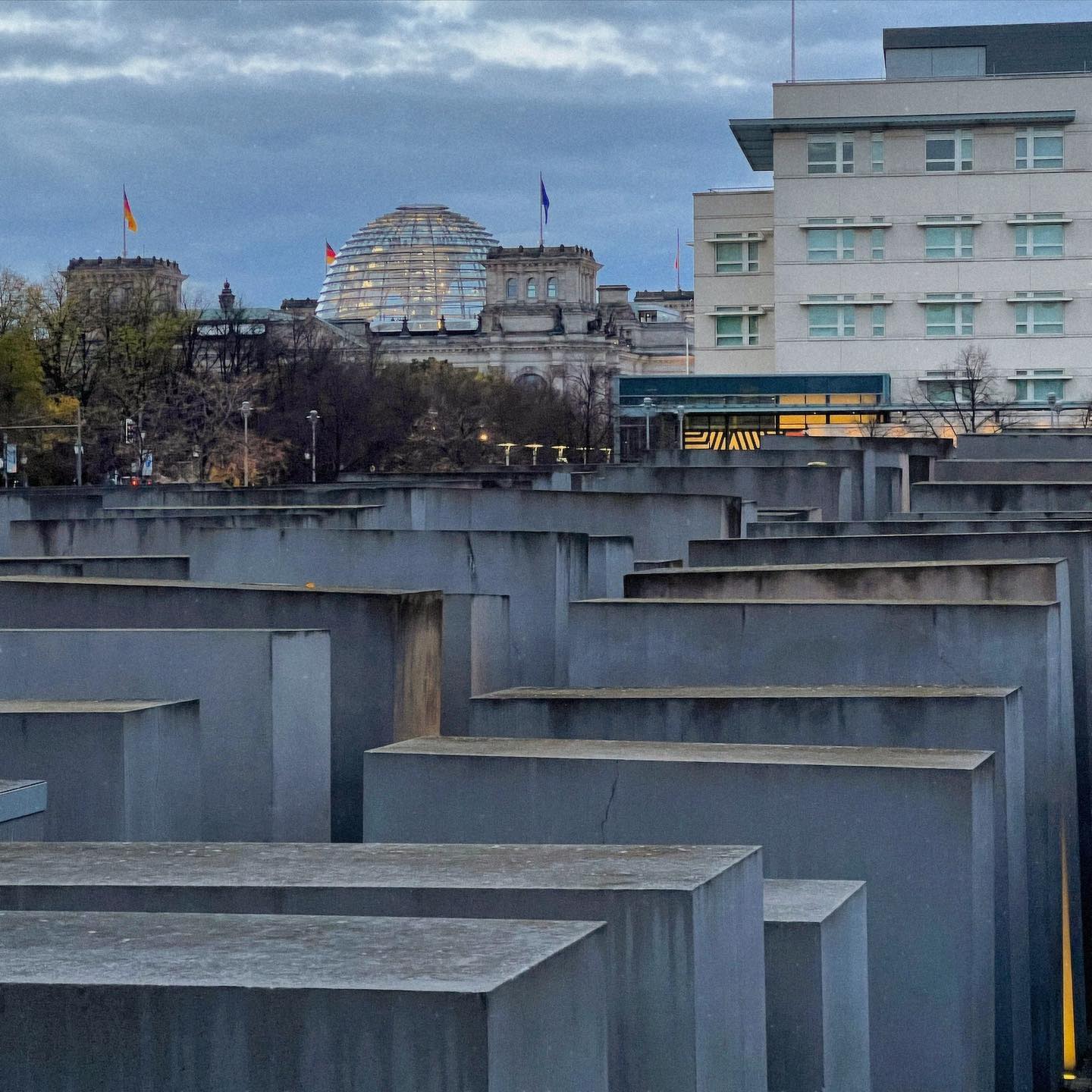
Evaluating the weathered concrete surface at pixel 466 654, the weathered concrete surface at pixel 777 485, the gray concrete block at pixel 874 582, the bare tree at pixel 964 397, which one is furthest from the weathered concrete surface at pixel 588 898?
the bare tree at pixel 964 397

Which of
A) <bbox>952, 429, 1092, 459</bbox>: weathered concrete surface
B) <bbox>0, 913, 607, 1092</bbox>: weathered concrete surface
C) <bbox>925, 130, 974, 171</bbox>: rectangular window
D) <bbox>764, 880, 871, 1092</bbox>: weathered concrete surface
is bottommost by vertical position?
<bbox>764, 880, 871, 1092</bbox>: weathered concrete surface

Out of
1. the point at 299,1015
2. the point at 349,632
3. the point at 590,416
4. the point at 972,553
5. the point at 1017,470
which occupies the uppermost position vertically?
the point at 590,416

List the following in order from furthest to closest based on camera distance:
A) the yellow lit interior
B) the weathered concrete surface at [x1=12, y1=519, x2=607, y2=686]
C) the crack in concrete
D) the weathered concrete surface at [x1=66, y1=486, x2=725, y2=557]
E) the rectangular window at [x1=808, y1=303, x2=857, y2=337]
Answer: the rectangular window at [x1=808, y1=303, x2=857, y2=337] → the weathered concrete surface at [x1=66, y1=486, x2=725, y2=557] → the weathered concrete surface at [x1=12, y1=519, x2=607, y2=686] → the yellow lit interior → the crack in concrete

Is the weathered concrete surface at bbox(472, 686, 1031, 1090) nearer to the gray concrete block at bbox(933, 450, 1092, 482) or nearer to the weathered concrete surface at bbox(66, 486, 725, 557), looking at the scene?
the weathered concrete surface at bbox(66, 486, 725, 557)

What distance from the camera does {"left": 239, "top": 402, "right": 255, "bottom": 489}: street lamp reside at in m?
70.8

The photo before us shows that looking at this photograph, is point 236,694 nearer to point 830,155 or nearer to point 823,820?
point 823,820

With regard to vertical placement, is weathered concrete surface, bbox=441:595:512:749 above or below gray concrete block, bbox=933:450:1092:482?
below

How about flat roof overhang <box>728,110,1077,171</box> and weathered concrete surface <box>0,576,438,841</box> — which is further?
flat roof overhang <box>728,110,1077,171</box>

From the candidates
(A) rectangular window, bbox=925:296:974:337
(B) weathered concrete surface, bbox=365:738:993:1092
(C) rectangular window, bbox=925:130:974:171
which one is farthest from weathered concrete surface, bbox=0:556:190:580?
(C) rectangular window, bbox=925:130:974:171

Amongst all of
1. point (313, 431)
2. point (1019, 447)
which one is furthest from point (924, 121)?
point (1019, 447)

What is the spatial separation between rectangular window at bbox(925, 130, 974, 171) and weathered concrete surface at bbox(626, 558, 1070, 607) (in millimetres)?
65646

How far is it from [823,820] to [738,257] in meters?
74.1

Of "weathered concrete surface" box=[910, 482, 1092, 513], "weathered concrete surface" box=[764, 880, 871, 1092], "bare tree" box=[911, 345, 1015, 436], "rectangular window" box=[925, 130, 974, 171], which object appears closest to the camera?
"weathered concrete surface" box=[764, 880, 871, 1092]

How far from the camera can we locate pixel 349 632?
1306 centimetres
